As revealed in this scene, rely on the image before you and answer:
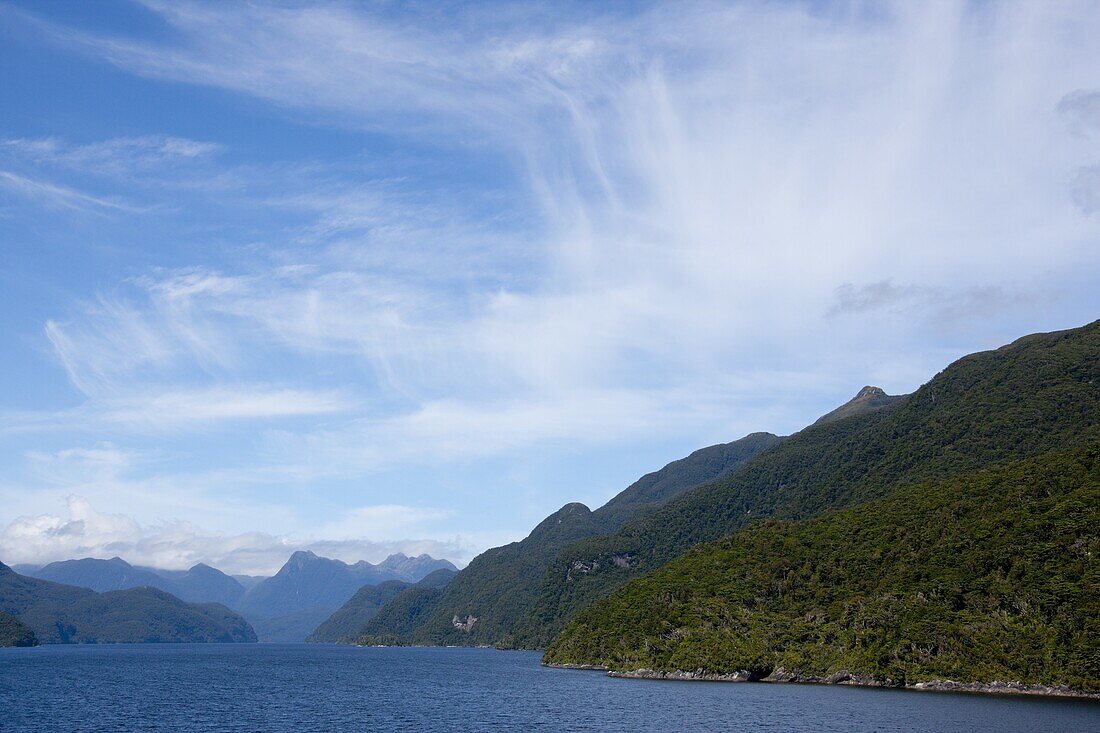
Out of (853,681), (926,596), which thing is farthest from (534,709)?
(926,596)

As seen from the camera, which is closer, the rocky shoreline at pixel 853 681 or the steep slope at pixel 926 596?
the rocky shoreline at pixel 853 681

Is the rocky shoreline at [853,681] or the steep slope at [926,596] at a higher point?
the steep slope at [926,596]

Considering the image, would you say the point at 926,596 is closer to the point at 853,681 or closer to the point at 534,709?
the point at 853,681

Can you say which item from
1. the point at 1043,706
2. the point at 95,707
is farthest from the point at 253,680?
the point at 1043,706

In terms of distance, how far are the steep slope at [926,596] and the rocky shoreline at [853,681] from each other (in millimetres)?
970

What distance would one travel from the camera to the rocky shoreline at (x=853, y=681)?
392 feet

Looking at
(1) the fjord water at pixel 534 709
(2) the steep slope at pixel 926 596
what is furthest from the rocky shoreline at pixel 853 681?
(1) the fjord water at pixel 534 709

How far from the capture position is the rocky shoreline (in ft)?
392

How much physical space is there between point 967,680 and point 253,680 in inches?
6079

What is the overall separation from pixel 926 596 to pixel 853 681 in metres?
19.8

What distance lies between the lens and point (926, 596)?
147 metres

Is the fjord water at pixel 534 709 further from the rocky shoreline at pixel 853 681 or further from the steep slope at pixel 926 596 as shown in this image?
the steep slope at pixel 926 596

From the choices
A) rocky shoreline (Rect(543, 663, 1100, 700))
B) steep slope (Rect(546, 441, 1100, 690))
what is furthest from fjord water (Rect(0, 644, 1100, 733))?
steep slope (Rect(546, 441, 1100, 690))

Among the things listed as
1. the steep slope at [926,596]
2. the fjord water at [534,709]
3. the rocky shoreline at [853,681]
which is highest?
the steep slope at [926,596]
